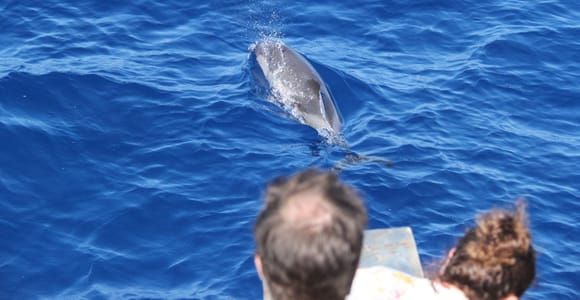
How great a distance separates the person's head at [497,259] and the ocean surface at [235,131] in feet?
12.5

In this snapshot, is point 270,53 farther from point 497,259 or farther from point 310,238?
point 310,238

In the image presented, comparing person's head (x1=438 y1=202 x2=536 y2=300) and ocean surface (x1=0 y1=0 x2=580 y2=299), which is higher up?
ocean surface (x1=0 y1=0 x2=580 y2=299)

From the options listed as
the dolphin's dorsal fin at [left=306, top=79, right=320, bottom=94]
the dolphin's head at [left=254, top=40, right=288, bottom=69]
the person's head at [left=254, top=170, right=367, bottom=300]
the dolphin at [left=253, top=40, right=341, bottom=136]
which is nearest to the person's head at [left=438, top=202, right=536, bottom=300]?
the person's head at [left=254, top=170, right=367, bottom=300]

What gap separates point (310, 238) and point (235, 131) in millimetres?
7028

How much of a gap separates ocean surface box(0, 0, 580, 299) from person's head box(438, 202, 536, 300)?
150 inches

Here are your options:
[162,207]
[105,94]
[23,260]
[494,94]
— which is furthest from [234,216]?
[494,94]

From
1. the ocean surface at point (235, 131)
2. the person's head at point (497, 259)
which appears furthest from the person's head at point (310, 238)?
the ocean surface at point (235, 131)

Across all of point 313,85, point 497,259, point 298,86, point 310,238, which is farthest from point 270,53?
point 310,238

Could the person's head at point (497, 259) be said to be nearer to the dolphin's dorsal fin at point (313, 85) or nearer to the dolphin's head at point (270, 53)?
the dolphin's dorsal fin at point (313, 85)

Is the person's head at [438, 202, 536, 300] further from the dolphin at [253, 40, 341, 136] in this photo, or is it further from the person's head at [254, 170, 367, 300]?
the dolphin at [253, 40, 341, 136]

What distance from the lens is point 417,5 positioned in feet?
42.9

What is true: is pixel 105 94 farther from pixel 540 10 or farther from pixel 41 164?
pixel 540 10

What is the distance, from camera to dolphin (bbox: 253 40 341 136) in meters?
10.1

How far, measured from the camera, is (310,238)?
9.09 ft
